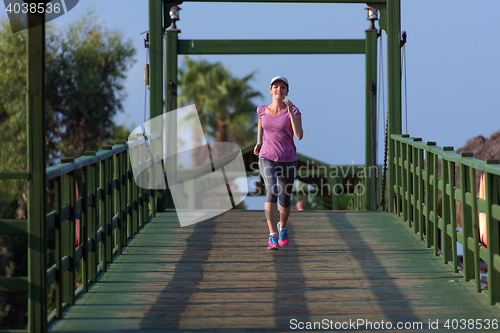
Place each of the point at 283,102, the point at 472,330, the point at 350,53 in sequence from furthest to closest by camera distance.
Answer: the point at 350,53, the point at 283,102, the point at 472,330

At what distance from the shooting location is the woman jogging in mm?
5949

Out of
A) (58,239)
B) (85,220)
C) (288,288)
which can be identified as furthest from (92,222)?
(288,288)

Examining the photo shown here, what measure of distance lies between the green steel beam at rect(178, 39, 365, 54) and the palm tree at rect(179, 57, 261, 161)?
98.3 feet

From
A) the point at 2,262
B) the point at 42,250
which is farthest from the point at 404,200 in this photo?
the point at 2,262

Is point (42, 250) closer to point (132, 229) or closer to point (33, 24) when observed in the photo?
point (33, 24)

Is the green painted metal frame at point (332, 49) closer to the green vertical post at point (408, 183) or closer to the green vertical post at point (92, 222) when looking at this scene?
the green vertical post at point (408, 183)

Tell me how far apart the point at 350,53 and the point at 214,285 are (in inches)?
207

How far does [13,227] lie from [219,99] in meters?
36.5

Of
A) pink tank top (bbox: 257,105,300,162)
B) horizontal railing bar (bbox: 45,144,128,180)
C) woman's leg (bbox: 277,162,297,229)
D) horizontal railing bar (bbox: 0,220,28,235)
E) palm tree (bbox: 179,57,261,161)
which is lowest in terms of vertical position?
horizontal railing bar (bbox: 0,220,28,235)

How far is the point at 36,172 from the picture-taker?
402 centimetres

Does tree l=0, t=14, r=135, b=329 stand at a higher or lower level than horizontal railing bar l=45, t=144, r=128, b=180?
higher

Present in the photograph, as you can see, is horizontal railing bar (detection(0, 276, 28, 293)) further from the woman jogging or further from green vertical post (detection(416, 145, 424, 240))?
green vertical post (detection(416, 145, 424, 240))

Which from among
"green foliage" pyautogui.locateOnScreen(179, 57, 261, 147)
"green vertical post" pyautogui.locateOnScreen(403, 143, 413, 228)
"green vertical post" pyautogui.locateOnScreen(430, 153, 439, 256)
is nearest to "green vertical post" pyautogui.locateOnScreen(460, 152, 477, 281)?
"green vertical post" pyautogui.locateOnScreen(430, 153, 439, 256)

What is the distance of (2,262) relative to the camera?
2878cm
